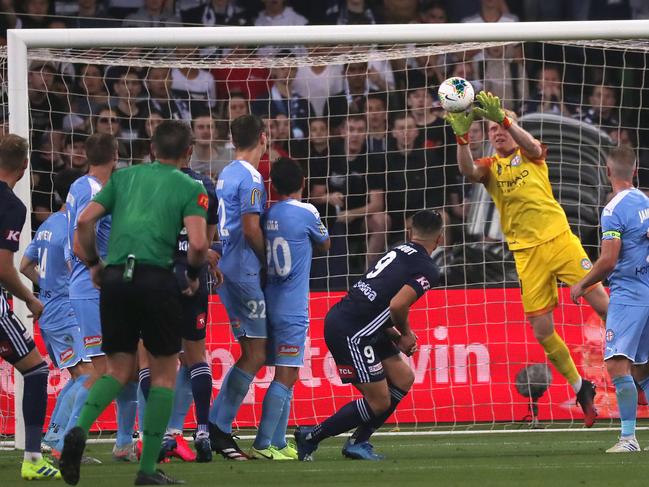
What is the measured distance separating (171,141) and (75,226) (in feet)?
6.99

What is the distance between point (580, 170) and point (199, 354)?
6.21m

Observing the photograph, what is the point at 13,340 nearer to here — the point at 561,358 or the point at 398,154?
the point at 561,358

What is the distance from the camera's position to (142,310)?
6.71 meters

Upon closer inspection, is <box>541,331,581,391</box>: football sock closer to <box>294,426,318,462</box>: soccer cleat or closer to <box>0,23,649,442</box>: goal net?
<box>0,23,649,442</box>: goal net

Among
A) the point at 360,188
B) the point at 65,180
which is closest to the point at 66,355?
the point at 65,180

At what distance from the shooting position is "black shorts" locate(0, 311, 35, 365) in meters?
7.58

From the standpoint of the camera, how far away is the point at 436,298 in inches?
482

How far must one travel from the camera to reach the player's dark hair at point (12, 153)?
7688 millimetres

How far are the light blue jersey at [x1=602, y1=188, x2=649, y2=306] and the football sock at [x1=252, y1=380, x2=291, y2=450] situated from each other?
2.44 metres

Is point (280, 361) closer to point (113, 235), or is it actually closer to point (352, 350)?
point (352, 350)


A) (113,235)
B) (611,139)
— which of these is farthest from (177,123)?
(611,139)

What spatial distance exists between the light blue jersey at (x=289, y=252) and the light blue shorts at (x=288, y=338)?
50 mm

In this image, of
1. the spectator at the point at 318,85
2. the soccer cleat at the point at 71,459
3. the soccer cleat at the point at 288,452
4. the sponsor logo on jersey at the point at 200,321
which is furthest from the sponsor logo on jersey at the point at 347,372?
the spectator at the point at 318,85

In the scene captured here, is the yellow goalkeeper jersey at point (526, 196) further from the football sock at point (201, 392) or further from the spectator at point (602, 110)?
the spectator at point (602, 110)
